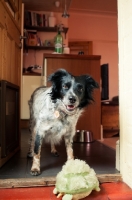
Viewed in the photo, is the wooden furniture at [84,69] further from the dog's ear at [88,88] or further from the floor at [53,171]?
the dog's ear at [88,88]

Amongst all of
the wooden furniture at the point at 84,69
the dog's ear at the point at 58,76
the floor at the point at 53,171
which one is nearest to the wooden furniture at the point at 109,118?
the wooden furniture at the point at 84,69

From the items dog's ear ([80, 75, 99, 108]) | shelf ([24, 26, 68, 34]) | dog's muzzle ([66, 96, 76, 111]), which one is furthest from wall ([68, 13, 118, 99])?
dog's muzzle ([66, 96, 76, 111])

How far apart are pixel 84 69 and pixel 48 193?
2047mm

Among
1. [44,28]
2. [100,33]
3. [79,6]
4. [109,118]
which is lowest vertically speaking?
[109,118]

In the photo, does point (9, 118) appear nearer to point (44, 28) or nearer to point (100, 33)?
point (44, 28)

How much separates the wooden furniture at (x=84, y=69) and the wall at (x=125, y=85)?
1.38 meters

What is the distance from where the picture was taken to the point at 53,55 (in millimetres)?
2861

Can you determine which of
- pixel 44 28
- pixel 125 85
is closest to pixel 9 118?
pixel 125 85

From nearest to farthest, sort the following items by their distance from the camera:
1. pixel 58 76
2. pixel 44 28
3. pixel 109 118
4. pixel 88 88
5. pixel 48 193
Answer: pixel 48 193 → pixel 58 76 → pixel 88 88 → pixel 109 118 → pixel 44 28

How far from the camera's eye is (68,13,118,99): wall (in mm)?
6070

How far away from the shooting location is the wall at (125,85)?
56.7 inches

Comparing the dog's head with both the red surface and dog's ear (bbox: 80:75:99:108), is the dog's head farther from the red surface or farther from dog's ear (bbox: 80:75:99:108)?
the red surface

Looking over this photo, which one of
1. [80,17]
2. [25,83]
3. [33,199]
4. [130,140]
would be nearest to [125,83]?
[130,140]

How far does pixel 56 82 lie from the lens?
1.71m
